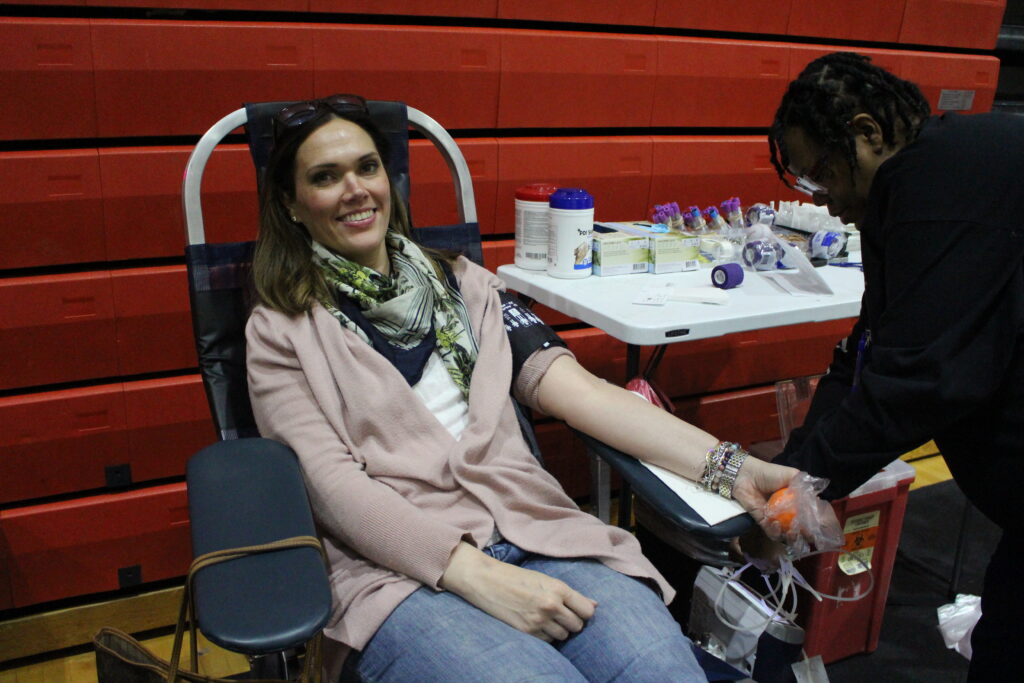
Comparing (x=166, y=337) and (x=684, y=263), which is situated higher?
(x=684, y=263)

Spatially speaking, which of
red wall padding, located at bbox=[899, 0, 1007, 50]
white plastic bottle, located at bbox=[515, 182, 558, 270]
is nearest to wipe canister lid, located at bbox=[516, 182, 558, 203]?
white plastic bottle, located at bbox=[515, 182, 558, 270]

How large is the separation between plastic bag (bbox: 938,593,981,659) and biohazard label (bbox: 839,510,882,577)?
33cm

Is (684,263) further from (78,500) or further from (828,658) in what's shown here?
(78,500)

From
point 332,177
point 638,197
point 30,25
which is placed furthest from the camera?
point 638,197

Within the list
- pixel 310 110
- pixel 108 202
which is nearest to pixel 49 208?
pixel 108 202

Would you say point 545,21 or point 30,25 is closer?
point 30,25

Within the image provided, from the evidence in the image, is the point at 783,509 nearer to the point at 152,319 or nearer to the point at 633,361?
the point at 633,361

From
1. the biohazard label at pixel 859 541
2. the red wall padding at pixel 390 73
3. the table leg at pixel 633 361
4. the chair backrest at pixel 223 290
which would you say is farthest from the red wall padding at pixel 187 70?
the biohazard label at pixel 859 541

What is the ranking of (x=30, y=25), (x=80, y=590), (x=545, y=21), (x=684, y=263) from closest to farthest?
(x=30, y=25)
(x=684, y=263)
(x=80, y=590)
(x=545, y=21)

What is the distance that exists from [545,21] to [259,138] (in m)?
1.08

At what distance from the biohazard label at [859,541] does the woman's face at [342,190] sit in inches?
54.1

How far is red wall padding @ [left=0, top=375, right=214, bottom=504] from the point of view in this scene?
1985 millimetres

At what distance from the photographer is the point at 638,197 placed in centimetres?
257

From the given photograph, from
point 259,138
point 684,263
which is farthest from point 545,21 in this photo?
point 259,138
